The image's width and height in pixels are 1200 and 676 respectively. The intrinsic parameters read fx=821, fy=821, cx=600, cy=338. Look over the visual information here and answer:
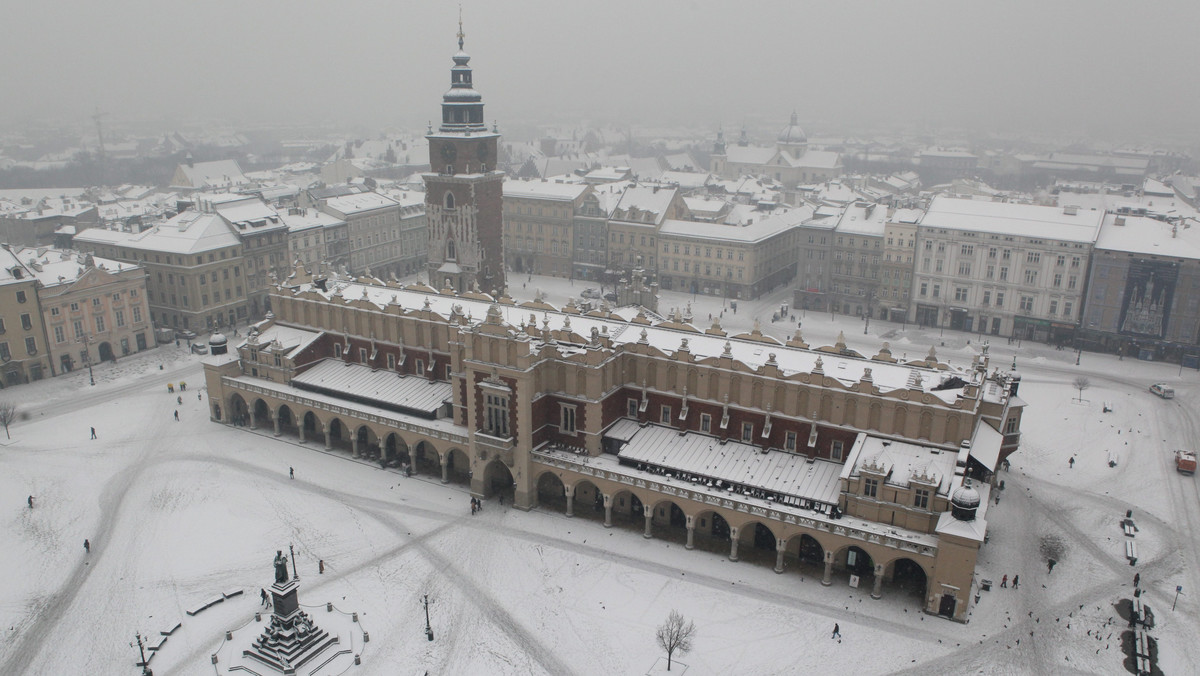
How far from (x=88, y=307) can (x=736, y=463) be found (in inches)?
3231

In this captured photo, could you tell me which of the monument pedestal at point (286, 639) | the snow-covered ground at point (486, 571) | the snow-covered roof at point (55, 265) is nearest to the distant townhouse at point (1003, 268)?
the snow-covered ground at point (486, 571)

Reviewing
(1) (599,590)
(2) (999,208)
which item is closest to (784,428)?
(1) (599,590)

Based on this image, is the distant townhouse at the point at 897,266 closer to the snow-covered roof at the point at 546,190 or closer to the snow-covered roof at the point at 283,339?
the snow-covered roof at the point at 546,190

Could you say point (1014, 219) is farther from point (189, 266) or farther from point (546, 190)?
point (189, 266)

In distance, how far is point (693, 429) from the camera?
66.3 m

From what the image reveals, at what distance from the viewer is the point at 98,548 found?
200ft

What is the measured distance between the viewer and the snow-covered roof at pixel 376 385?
75.1 meters

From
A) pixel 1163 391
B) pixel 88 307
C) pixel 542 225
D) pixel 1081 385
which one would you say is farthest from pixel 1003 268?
pixel 88 307

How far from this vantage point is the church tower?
3738 inches

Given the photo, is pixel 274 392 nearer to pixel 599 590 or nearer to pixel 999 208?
pixel 599 590

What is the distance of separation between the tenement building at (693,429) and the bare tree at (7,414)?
23517 millimetres

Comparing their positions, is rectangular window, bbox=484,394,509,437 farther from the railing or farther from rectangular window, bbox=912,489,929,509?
rectangular window, bbox=912,489,929,509

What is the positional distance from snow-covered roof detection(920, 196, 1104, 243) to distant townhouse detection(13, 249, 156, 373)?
107m

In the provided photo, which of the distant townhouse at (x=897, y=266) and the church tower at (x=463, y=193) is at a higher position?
the church tower at (x=463, y=193)
